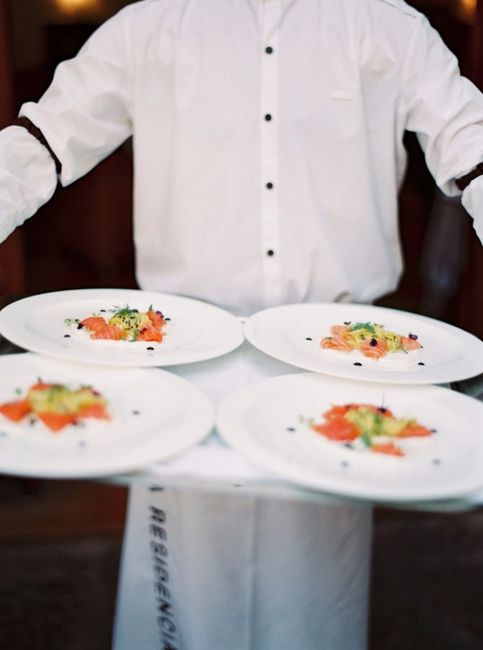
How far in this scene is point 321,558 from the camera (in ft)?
5.39

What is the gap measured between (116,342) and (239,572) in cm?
58

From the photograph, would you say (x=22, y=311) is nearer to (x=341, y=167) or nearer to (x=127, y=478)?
(x=127, y=478)

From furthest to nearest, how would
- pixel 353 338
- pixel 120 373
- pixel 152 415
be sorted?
pixel 353 338
pixel 120 373
pixel 152 415

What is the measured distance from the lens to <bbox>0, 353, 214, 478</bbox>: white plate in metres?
0.96

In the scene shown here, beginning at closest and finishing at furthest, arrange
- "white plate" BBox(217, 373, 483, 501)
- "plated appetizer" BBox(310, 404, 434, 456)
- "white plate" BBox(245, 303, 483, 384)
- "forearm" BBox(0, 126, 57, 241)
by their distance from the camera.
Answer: "white plate" BBox(217, 373, 483, 501)
"plated appetizer" BBox(310, 404, 434, 456)
"white plate" BBox(245, 303, 483, 384)
"forearm" BBox(0, 126, 57, 241)

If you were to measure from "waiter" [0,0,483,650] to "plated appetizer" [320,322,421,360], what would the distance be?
0.36 m

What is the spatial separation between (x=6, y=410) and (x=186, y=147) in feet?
2.68

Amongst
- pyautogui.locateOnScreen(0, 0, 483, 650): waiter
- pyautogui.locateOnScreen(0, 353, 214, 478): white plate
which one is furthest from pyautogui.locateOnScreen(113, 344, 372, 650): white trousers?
pyautogui.locateOnScreen(0, 353, 214, 478): white plate

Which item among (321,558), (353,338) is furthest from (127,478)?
(321,558)

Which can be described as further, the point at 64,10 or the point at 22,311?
the point at 64,10

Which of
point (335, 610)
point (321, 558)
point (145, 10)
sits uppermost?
point (145, 10)

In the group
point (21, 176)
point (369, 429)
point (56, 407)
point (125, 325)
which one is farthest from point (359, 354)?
point (21, 176)

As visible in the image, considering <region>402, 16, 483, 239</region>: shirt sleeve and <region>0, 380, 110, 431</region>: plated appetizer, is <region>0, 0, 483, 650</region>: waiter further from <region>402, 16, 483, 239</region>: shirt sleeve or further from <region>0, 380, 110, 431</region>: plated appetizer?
<region>0, 380, 110, 431</region>: plated appetizer

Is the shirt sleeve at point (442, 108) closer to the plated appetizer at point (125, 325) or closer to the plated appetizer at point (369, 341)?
the plated appetizer at point (369, 341)
